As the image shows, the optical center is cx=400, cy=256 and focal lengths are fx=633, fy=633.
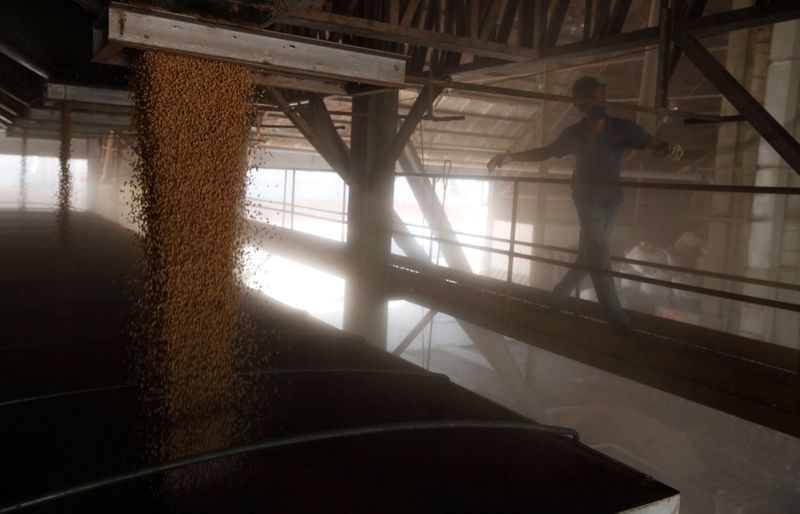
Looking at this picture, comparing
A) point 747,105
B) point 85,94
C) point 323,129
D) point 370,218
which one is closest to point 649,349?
point 747,105

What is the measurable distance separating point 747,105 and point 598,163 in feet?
3.02

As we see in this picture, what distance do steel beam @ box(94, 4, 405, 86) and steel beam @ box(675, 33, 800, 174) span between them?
2478mm

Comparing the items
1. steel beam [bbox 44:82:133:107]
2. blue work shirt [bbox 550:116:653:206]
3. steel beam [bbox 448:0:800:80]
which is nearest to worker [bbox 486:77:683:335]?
blue work shirt [bbox 550:116:653:206]

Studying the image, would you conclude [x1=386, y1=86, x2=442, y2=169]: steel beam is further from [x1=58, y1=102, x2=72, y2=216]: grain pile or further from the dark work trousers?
[x1=58, y1=102, x2=72, y2=216]: grain pile

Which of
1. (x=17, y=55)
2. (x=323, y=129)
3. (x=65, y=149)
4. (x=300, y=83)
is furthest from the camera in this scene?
(x=65, y=149)

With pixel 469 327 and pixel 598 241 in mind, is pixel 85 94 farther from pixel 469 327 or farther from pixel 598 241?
pixel 469 327

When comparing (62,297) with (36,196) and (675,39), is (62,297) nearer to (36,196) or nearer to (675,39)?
(675,39)

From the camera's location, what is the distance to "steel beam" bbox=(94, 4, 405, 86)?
5.21ft

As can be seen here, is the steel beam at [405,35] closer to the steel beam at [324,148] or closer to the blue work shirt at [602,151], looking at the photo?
the blue work shirt at [602,151]

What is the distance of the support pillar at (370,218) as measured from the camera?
5453mm

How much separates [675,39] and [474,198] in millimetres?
22335

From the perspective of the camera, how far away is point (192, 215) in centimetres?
227

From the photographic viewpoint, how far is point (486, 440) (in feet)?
5.98

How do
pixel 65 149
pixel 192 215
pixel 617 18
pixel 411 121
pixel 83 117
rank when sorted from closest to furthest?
pixel 192 215 → pixel 617 18 → pixel 411 121 → pixel 65 149 → pixel 83 117
